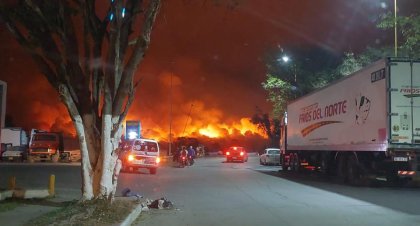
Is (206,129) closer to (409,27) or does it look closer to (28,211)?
(409,27)

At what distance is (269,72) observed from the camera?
4025 centimetres

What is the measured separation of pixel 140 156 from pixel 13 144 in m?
24.6

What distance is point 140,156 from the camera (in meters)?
28.0

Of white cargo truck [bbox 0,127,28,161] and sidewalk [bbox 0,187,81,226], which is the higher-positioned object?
white cargo truck [bbox 0,127,28,161]

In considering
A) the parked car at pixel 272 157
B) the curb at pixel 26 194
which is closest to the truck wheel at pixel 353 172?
the curb at pixel 26 194

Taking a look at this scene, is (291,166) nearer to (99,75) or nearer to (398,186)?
(398,186)

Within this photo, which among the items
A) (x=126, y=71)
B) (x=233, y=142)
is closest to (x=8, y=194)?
(x=126, y=71)

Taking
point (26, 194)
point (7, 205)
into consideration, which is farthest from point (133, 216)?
point (26, 194)

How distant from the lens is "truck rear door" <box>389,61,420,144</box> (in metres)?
18.4

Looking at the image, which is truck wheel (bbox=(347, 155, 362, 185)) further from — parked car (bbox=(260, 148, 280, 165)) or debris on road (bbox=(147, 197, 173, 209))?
parked car (bbox=(260, 148, 280, 165))

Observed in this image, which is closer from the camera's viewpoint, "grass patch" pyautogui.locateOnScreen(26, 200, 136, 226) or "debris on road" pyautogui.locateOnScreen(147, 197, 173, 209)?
"grass patch" pyautogui.locateOnScreen(26, 200, 136, 226)

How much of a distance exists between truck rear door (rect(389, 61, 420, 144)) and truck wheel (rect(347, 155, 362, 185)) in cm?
311

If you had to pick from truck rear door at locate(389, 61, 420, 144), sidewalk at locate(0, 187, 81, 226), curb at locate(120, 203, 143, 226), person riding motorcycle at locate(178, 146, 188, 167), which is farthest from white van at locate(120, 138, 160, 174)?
curb at locate(120, 203, 143, 226)

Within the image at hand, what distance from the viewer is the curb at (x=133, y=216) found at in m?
10.7
